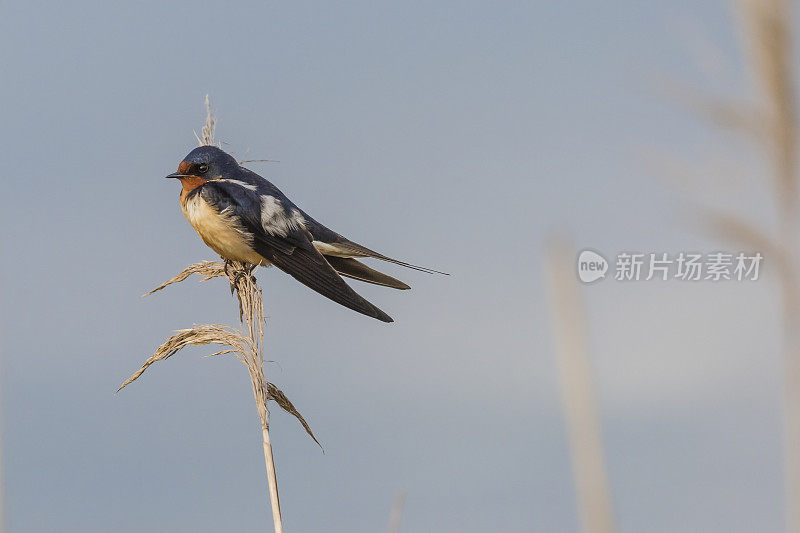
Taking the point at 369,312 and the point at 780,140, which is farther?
the point at 369,312

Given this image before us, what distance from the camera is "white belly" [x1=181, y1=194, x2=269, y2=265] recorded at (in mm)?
5176

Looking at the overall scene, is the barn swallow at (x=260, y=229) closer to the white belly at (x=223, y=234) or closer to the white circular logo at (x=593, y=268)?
the white belly at (x=223, y=234)

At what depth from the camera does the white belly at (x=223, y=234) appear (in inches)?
204

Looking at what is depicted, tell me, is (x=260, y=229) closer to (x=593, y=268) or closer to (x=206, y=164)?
(x=206, y=164)

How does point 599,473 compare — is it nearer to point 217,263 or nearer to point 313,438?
point 313,438

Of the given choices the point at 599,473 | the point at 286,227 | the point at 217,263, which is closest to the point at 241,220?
the point at 286,227

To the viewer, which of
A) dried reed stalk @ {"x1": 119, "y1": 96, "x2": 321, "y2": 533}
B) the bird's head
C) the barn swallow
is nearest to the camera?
dried reed stalk @ {"x1": 119, "y1": 96, "x2": 321, "y2": 533}

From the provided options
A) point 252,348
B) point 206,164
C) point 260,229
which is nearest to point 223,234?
point 260,229

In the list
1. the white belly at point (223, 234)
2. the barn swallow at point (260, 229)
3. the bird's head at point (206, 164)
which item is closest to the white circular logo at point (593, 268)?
the barn swallow at point (260, 229)

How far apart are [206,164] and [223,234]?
1.83ft

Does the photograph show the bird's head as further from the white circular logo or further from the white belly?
the white circular logo

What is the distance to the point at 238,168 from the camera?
5.63m

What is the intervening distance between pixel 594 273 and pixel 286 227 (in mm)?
2070

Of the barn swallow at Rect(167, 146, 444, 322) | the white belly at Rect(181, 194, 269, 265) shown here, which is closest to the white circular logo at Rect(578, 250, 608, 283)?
the barn swallow at Rect(167, 146, 444, 322)
